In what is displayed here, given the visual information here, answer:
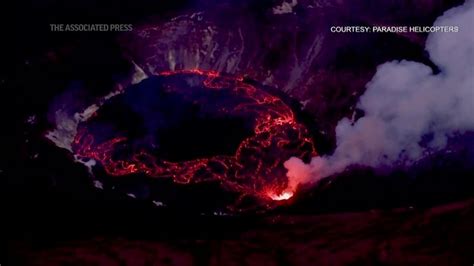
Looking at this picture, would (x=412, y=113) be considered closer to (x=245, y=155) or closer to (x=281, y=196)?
(x=281, y=196)

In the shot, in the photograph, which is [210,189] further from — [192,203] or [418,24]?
[418,24]

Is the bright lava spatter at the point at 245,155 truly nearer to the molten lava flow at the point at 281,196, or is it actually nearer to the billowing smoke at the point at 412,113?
the molten lava flow at the point at 281,196

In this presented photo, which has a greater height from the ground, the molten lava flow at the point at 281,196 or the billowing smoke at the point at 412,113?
the billowing smoke at the point at 412,113

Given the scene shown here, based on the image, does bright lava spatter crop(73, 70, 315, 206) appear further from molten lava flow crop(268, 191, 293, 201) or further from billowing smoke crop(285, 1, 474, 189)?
billowing smoke crop(285, 1, 474, 189)

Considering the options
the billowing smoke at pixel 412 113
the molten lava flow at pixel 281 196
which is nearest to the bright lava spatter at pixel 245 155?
the molten lava flow at pixel 281 196

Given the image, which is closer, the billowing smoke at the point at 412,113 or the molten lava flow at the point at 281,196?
the molten lava flow at the point at 281,196
